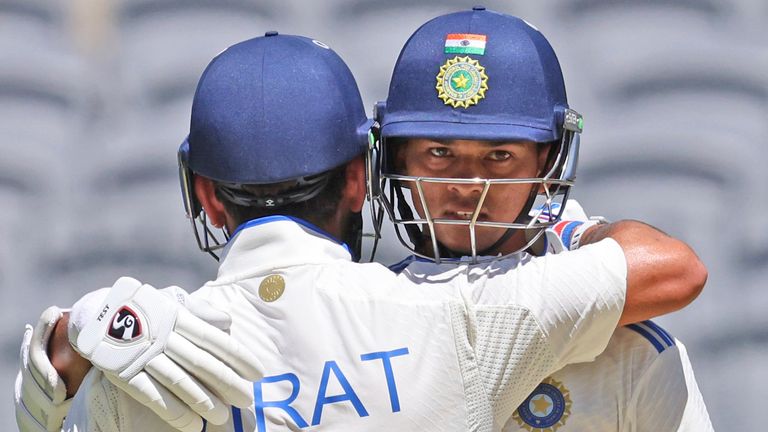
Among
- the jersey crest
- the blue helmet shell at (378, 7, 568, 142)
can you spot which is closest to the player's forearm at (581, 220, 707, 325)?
the jersey crest

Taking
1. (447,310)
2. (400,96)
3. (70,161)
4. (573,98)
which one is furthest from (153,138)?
(447,310)

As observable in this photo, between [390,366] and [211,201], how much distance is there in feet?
1.66

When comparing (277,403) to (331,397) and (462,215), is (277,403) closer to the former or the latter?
(331,397)

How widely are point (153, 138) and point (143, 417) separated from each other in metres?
1.64

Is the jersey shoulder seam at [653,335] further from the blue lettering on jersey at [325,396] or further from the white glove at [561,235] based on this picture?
the blue lettering on jersey at [325,396]

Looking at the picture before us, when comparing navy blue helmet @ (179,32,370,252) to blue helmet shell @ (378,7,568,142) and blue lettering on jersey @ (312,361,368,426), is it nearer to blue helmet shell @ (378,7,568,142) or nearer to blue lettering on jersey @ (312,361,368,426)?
blue helmet shell @ (378,7,568,142)

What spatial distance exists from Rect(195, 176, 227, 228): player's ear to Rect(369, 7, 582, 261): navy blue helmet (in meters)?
0.28

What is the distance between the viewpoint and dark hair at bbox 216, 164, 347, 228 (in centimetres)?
253

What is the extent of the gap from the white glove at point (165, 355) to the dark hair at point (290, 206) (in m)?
0.33

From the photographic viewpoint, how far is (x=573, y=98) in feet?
12.2

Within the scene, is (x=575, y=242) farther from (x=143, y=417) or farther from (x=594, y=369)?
(x=143, y=417)

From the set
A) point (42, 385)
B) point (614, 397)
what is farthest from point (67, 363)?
point (614, 397)

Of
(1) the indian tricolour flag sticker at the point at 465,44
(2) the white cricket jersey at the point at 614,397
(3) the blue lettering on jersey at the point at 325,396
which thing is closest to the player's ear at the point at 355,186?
(1) the indian tricolour flag sticker at the point at 465,44

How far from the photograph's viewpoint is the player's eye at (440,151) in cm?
254
